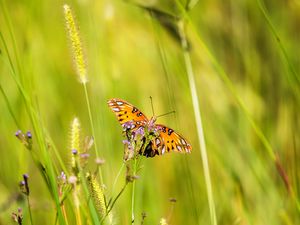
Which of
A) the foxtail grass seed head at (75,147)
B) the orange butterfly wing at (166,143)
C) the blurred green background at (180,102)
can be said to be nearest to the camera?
the foxtail grass seed head at (75,147)

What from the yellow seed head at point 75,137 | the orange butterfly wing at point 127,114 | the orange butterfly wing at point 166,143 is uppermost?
the orange butterfly wing at point 127,114

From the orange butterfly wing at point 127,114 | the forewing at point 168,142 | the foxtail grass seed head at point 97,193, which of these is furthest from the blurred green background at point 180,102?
the foxtail grass seed head at point 97,193

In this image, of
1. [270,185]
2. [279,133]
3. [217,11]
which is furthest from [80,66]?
[217,11]

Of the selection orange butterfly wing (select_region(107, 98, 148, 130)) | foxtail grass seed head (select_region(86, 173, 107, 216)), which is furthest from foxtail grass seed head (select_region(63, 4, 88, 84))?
foxtail grass seed head (select_region(86, 173, 107, 216))

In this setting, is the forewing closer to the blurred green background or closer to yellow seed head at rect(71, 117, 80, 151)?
yellow seed head at rect(71, 117, 80, 151)

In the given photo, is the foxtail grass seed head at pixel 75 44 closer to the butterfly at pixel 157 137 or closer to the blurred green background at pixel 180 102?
the butterfly at pixel 157 137

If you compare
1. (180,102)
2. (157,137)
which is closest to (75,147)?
(157,137)
